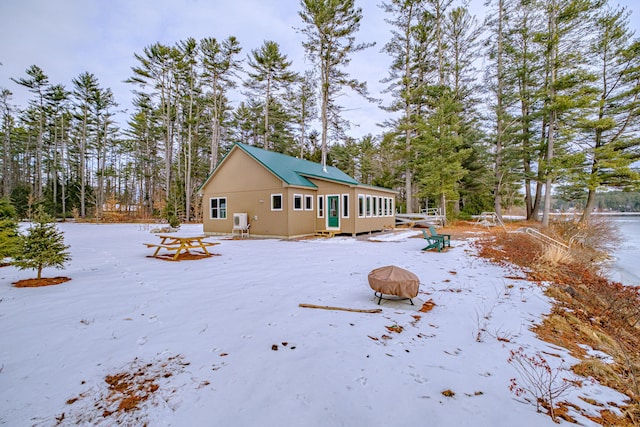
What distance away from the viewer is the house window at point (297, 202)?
41.8 ft

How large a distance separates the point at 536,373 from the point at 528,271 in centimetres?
484

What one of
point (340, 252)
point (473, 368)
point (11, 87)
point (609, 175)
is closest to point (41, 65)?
point (11, 87)

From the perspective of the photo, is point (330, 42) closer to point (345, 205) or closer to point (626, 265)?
point (345, 205)

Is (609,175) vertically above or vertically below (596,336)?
above

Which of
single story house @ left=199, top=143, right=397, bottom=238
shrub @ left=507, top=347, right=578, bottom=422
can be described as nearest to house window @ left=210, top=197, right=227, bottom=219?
single story house @ left=199, top=143, right=397, bottom=238

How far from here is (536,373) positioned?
93.9 inches

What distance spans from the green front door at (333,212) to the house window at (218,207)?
5884 mm

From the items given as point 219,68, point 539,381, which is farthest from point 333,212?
point 219,68

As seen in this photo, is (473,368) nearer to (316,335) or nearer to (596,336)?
(316,335)

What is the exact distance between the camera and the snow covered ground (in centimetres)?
192

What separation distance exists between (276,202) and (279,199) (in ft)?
0.80

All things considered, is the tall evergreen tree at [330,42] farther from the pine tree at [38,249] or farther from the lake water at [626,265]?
the lake water at [626,265]

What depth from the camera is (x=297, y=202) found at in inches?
513

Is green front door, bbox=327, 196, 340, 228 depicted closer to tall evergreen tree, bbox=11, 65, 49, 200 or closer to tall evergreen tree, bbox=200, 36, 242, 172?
tall evergreen tree, bbox=200, 36, 242, 172
